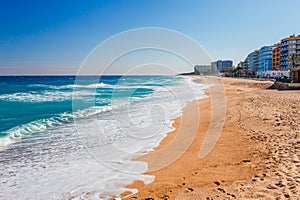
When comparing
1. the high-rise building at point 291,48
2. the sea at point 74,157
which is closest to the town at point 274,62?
the high-rise building at point 291,48

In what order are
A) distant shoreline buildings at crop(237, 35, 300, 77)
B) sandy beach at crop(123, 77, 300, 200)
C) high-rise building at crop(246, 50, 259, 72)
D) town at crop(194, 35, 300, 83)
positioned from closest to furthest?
sandy beach at crop(123, 77, 300, 200) < town at crop(194, 35, 300, 83) < distant shoreline buildings at crop(237, 35, 300, 77) < high-rise building at crop(246, 50, 259, 72)

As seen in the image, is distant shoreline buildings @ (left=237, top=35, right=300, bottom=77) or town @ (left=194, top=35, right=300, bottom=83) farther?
distant shoreline buildings @ (left=237, top=35, right=300, bottom=77)

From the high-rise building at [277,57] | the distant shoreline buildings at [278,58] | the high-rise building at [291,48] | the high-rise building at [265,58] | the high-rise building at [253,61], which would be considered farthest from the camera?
the high-rise building at [253,61]

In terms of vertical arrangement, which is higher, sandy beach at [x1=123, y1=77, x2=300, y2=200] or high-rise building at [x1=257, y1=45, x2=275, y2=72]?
high-rise building at [x1=257, y1=45, x2=275, y2=72]

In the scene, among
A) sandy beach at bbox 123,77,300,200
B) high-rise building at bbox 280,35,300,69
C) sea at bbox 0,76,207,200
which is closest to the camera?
sandy beach at bbox 123,77,300,200

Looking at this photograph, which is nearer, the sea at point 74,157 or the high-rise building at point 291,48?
the sea at point 74,157

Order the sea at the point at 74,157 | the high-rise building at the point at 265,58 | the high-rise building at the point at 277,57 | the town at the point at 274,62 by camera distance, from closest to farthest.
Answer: the sea at the point at 74,157
the town at the point at 274,62
the high-rise building at the point at 277,57
the high-rise building at the point at 265,58

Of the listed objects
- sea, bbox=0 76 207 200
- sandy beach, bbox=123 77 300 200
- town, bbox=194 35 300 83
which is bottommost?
sea, bbox=0 76 207 200

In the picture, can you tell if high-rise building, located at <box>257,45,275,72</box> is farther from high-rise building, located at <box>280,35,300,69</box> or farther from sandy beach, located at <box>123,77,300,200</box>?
sandy beach, located at <box>123,77,300,200</box>

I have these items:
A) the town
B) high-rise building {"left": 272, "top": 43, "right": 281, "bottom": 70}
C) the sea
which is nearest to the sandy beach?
the sea

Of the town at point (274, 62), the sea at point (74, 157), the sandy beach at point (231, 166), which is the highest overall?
the town at point (274, 62)

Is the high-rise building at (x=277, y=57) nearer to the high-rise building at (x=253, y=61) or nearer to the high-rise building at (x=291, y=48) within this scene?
the high-rise building at (x=291, y=48)

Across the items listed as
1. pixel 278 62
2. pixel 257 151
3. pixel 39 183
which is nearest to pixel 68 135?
pixel 39 183

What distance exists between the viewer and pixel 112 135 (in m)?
8.14
